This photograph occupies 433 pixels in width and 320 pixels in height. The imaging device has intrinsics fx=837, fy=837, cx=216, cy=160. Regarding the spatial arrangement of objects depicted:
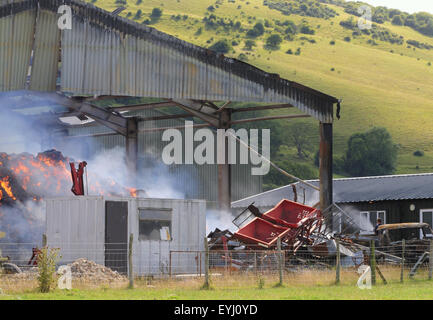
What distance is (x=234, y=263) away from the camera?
32094 millimetres

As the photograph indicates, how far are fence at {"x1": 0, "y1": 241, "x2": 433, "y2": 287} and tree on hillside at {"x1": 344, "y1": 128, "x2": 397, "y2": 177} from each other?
3692 inches

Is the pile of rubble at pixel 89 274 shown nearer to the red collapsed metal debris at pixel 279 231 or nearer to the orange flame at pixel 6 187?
the orange flame at pixel 6 187

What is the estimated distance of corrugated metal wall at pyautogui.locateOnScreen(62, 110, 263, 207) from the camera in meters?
49.3

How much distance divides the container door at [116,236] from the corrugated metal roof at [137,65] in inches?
274

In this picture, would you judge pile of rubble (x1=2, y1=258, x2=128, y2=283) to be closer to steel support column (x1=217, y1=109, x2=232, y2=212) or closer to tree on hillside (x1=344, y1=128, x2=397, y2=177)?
steel support column (x1=217, y1=109, x2=232, y2=212)

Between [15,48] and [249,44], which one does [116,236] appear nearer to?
[15,48]

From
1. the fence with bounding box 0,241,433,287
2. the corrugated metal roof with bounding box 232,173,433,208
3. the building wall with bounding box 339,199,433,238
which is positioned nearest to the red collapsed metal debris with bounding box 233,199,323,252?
the fence with bounding box 0,241,433,287

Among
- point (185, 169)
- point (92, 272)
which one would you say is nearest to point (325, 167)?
point (92, 272)

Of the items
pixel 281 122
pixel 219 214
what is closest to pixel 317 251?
pixel 219 214

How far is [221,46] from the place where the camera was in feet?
607

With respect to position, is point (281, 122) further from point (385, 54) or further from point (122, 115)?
point (122, 115)

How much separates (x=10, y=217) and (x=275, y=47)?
164973 millimetres
